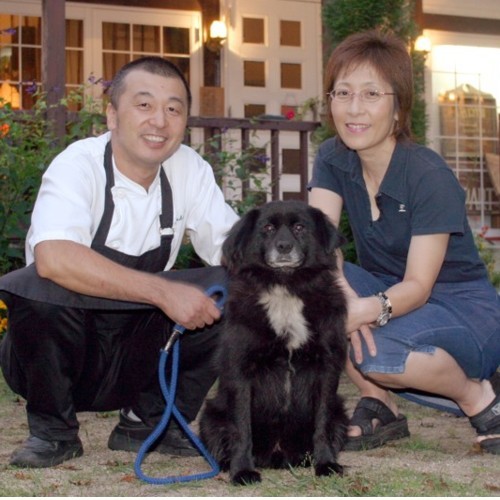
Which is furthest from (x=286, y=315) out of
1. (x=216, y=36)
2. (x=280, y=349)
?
(x=216, y=36)

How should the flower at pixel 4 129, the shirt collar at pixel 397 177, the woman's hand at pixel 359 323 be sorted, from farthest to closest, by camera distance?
the flower at pixel 4 129 < the shirt collar at pixel 397 177 < the woman's hand at pixel 359 323

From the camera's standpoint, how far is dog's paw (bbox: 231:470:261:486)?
A: 3109mm

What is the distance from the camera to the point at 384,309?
3539mm

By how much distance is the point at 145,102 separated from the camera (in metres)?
3.67

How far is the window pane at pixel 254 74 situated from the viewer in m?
11.4

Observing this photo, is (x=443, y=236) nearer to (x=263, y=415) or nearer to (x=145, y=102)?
(x=263, y=415)

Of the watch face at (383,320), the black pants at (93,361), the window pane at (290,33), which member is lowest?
the black pants at (93,361)

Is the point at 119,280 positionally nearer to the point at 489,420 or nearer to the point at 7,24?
the point at 489,420

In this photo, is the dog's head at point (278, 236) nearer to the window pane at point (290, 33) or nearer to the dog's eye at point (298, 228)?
the dog's eye at point (298, 228)

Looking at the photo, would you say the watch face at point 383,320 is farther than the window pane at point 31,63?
No

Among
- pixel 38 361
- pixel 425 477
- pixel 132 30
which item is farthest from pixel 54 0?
pixel 425 477

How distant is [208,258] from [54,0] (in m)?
4.48

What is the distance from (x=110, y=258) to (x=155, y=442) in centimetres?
77

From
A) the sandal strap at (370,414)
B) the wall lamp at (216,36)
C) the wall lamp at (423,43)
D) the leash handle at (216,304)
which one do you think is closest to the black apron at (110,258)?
the leash handle at (216,304)
